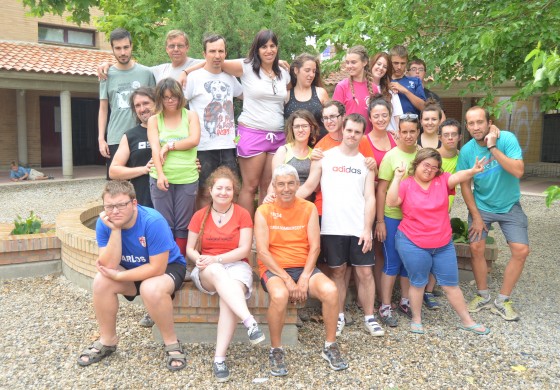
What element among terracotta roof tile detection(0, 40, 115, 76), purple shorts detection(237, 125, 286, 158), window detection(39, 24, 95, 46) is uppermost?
window detection(39, 24, 95, 46)

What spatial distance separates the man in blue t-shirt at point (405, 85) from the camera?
4973 mm

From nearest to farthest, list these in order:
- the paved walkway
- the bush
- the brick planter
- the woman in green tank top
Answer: the woman in green tank top → the brick planter → the bush → the paved walkway

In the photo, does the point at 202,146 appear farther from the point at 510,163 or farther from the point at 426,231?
the point at 510,163

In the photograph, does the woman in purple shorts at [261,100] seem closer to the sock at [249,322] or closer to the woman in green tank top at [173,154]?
the woman in green tank top at [173,154]

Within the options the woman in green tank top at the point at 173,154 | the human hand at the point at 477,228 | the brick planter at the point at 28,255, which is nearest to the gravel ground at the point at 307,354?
the brick planter at the point at 28,255

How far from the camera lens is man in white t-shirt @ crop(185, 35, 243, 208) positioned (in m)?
4.43

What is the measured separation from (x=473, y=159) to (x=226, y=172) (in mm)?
2227

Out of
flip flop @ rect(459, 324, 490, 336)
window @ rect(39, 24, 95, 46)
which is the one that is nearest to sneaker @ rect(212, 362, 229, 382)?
flip flop @ rect(459, 324, 490, 336)

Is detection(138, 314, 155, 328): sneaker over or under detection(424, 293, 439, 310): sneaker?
under

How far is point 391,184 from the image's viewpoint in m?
4.21

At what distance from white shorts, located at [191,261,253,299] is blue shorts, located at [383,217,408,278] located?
51.0 inches

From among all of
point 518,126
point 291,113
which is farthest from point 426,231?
A: point 518,126

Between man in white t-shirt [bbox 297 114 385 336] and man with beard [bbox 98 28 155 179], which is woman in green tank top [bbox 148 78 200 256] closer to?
man with beard [bbox 98 28 155 179]

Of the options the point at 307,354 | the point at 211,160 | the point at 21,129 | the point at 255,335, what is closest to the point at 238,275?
the point at 255,335
